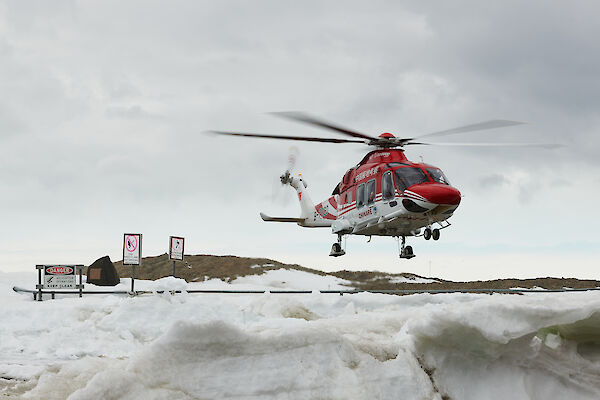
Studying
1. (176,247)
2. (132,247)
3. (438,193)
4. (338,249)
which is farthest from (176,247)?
(438,193)

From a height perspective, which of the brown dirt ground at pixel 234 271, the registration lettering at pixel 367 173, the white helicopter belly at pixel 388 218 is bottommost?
the brown dirt ground at pixel 234 271

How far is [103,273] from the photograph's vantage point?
3036cm

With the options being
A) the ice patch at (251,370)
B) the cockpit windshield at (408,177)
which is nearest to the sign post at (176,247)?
the cockpit windshield at (408,177)

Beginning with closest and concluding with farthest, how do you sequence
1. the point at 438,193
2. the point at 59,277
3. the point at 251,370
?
the point at 251,370, the point at 438,193, the point at 59,277

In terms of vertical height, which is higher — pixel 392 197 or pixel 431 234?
pixel 392 197

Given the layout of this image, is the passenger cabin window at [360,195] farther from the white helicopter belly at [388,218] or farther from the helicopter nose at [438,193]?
the helicopter nose at [438,193]

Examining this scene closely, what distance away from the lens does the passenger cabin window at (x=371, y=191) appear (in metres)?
24.8

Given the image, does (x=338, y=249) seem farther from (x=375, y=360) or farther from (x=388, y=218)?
(x=375, y=360)

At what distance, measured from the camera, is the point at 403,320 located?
7262 mm

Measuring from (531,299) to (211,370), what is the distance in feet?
10.9

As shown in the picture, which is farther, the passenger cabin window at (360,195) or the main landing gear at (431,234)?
the passenger cabin window at (360,195)

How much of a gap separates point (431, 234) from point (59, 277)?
15196 mm

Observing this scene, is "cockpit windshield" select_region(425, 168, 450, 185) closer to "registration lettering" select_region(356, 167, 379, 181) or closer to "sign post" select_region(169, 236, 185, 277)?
"registration lettering" select_region(356, 167, 379, 181)

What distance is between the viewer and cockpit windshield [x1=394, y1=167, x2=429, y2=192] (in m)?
23.1
